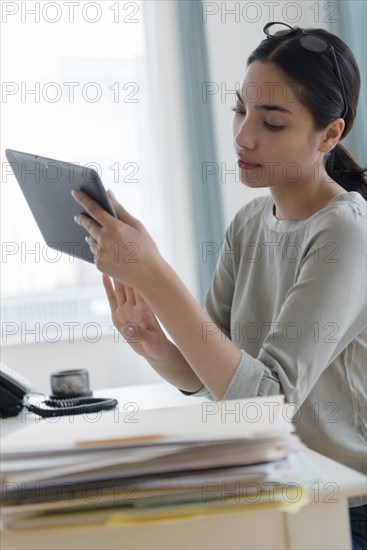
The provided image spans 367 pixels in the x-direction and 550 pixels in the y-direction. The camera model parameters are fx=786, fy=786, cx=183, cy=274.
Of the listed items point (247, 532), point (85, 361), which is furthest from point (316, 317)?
point (85, 361)

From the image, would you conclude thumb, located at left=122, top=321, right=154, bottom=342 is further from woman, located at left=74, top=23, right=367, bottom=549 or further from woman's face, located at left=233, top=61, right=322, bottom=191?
woman's face, located at left=233, top=61, right=322, bottom=191

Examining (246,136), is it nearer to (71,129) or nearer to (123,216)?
(123,216)

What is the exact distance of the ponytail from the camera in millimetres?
1407

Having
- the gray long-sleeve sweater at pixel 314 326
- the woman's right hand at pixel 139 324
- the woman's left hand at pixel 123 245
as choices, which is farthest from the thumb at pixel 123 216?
the woman's right hand at pixel 139 324

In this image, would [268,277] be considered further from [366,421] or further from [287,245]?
[366,421]

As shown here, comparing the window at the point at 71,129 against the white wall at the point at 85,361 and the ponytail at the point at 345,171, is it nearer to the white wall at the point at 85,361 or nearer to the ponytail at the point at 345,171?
the white wall at the point at 85,361

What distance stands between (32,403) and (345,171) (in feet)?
2.33

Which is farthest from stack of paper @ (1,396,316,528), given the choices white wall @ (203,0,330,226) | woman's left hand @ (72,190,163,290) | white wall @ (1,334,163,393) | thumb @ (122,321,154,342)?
white wall @ (203,0,330,226)

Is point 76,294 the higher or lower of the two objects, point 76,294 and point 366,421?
the higher

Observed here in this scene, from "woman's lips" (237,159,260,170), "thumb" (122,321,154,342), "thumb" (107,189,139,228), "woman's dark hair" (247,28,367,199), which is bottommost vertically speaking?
"thumb" (122,321,154,342)

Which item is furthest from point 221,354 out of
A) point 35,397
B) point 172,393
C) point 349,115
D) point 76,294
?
point 76,294

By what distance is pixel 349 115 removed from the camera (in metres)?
1.37

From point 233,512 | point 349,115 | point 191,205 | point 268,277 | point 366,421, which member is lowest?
point 233,512

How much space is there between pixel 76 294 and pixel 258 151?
245 centimetres
